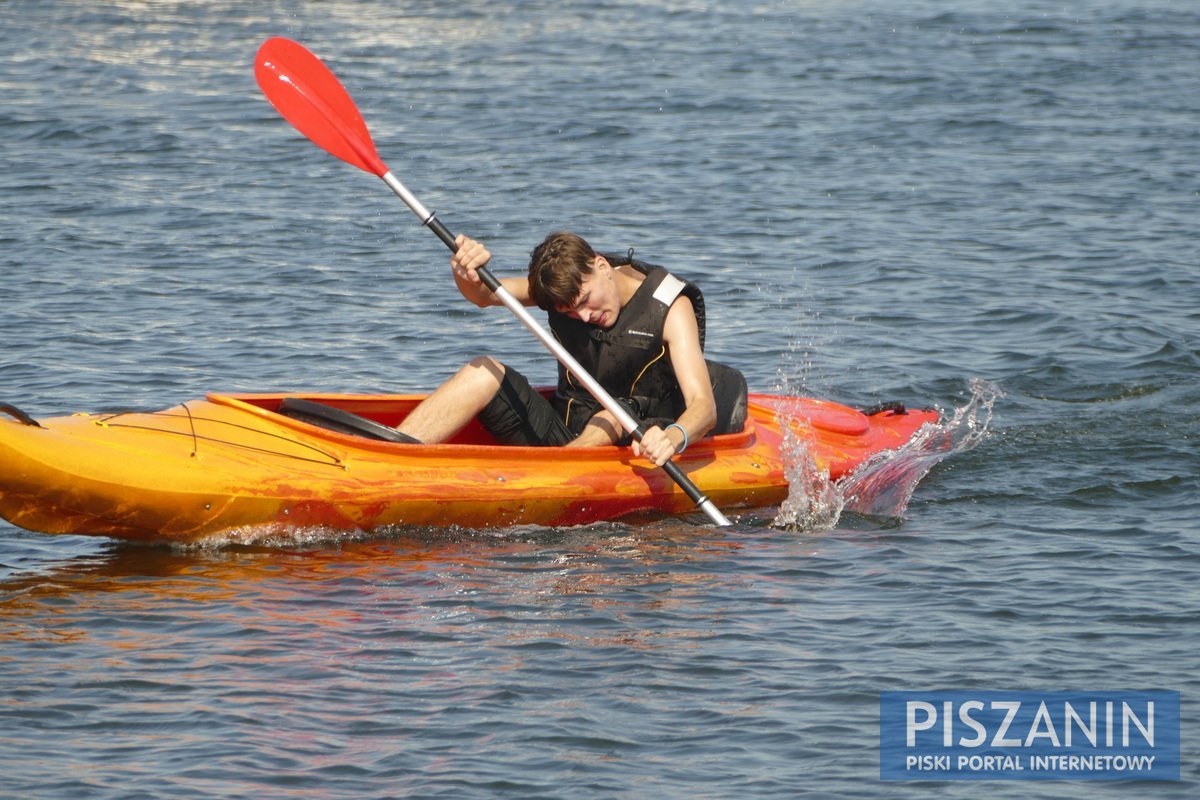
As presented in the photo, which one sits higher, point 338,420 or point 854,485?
point 338,420

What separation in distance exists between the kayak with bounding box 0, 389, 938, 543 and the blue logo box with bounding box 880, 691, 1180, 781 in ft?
5.90

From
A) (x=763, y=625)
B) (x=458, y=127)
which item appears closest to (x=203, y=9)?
(x=458, y=127)

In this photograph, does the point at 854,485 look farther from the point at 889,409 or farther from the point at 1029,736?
the point at 1029,736

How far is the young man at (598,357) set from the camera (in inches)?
236

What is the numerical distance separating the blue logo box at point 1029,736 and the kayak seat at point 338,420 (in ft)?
7.08

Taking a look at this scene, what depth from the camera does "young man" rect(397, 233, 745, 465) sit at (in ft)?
19.7

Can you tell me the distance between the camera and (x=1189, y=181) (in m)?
12.4

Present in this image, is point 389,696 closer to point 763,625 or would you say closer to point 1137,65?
point 763,625

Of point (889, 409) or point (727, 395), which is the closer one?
point (727, 395)

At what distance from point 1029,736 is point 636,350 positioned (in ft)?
7.37

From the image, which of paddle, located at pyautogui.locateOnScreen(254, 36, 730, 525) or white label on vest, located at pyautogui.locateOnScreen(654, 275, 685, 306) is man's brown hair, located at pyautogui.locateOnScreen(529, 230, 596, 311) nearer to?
white label on vest, located at pyautogui.locateOnScreen(654, 275, 685, 306)

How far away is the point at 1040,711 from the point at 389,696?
191 cm

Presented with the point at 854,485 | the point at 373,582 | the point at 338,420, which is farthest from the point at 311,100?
the point at 854,485

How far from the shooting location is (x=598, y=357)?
6.30 m
